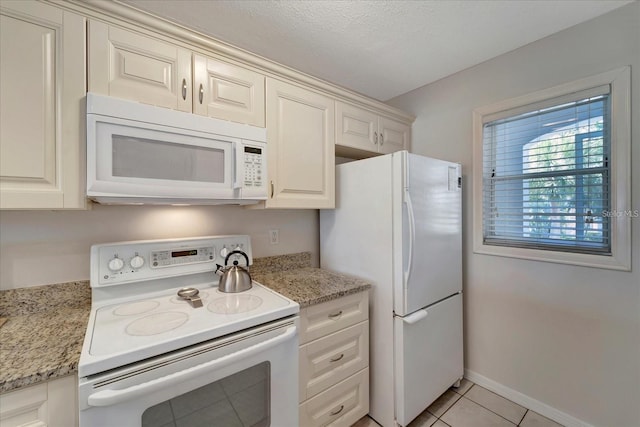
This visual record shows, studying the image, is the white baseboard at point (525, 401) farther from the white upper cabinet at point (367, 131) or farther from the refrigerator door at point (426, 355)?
the white upper cabinet at point (367, 131)

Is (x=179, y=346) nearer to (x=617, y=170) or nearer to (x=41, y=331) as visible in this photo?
(x=41, y=331)

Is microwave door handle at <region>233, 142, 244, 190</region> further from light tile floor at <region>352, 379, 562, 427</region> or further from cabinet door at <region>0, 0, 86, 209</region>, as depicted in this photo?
light tile floor at <region>352, 379, 562, 427</region>

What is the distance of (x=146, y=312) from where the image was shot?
1186mm

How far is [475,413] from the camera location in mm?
1727

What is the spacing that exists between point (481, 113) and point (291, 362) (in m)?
2.08

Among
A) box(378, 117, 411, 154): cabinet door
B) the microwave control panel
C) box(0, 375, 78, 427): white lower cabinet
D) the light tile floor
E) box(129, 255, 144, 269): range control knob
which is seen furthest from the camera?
box(378, 117, 411, 154): cabinet door

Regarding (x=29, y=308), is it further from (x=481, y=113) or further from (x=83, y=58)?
(x=481, y=113)

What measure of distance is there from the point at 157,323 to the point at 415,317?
4.27ft

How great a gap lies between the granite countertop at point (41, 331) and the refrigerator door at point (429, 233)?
147cm

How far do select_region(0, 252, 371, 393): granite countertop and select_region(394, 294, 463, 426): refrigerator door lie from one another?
38 cm

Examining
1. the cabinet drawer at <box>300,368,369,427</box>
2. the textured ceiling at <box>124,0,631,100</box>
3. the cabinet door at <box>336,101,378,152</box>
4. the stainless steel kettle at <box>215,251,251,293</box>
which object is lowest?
the cabinet drawer at <box>300,368,369,427</box>

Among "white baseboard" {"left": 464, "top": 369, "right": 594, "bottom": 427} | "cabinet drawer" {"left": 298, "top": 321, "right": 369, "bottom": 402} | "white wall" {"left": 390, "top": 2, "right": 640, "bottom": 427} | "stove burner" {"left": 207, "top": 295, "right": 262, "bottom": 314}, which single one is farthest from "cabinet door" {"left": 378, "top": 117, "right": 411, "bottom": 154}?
"white baseboard" {"left": 464, "top": 369, "right": 594, "bottom": 427}

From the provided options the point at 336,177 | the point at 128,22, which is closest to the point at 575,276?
the point at 336,177

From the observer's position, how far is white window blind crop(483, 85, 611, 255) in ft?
4.97
